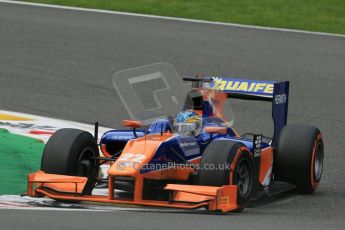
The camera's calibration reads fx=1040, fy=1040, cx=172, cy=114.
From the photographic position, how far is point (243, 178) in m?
9.29

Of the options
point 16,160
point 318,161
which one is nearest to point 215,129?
point 318,161

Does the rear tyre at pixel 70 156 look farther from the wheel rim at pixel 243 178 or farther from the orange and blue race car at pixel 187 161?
the wheel rim at pixel 243 178

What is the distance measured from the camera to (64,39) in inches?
740

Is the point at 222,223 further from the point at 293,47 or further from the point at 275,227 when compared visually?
the point at 293,47

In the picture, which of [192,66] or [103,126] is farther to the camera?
[192,66]

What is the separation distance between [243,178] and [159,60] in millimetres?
8589

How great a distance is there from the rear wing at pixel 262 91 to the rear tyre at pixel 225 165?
137 centimetres

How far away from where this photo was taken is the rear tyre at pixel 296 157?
33.4ft

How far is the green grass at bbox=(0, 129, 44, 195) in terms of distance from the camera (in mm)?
9667

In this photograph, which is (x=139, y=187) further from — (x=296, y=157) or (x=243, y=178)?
(x=296, y=157)

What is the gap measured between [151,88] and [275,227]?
8235mm

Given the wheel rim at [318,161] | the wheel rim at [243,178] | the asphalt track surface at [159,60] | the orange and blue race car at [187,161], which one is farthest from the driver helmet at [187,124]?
the wheel rim at [318,161]

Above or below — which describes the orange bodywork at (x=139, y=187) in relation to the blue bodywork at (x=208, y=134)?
below

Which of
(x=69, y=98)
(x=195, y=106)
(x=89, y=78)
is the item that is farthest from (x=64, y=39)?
(x=195, y=106)
